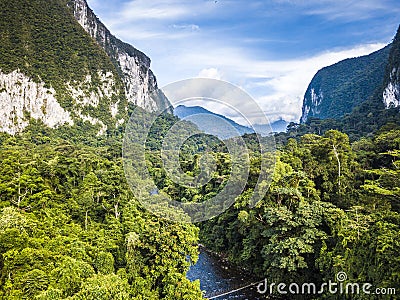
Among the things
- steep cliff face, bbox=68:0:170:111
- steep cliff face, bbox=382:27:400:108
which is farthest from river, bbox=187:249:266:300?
steep cliff face, bbox=68:0:170:111

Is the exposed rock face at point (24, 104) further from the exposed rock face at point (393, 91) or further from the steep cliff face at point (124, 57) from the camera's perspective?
the exposed rock face at point (393, 91)

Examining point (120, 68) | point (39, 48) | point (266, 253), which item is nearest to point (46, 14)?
point (39, 48)

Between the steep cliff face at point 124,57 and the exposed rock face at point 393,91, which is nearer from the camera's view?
the exposed rock face at point 393,91

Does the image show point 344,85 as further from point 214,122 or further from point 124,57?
point 214,122

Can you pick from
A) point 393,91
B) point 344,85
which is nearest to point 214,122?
point 393,91

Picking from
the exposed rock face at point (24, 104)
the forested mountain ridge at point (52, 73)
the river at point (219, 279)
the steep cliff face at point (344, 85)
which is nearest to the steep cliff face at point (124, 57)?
the forested mountain ridge at point (52, 73)

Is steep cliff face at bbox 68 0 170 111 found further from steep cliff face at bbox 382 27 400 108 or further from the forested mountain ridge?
steep cliff face at bbox 382 27 400 108
